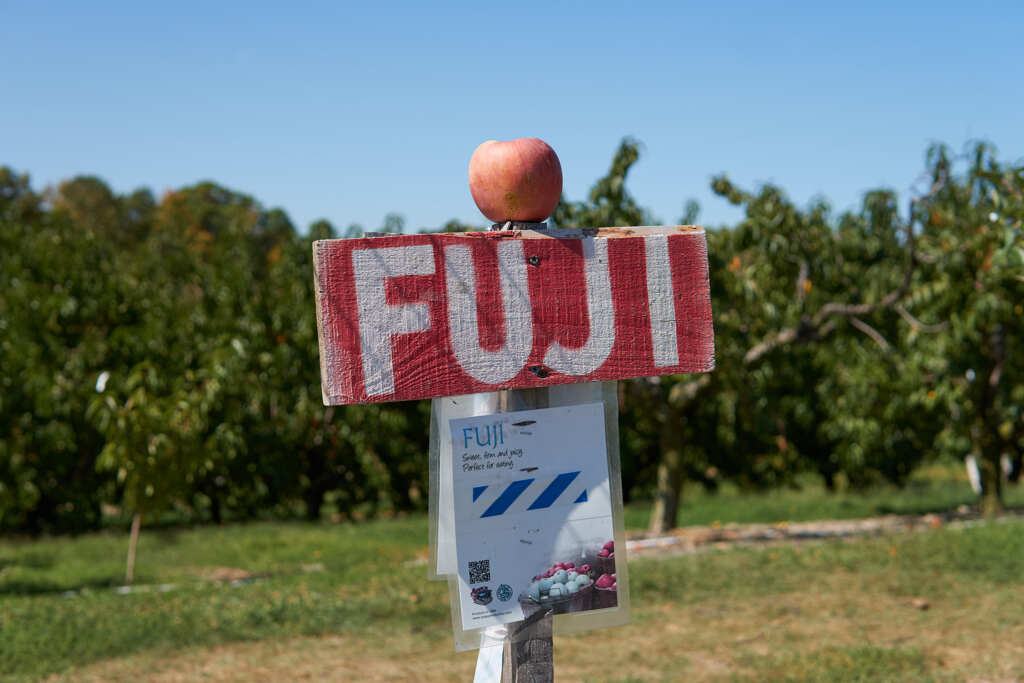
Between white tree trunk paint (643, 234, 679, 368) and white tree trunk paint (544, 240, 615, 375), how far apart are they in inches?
4.4

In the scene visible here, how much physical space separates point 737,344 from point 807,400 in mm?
5099

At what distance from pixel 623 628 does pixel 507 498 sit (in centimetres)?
444

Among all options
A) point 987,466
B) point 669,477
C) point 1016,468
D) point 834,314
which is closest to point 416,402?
point 669,477

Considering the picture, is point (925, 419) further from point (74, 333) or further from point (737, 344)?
point (74, 333)

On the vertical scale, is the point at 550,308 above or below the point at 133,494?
above

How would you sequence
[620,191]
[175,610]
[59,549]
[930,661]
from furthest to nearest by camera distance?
[59,549], [620,191], [175,610], [930,661]

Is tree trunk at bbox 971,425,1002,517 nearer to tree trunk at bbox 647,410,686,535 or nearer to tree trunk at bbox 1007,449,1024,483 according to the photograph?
tree trunk at bbox 647,410,686,535

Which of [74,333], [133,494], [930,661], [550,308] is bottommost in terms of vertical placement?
[930,661]

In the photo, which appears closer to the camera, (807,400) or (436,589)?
(436,589)

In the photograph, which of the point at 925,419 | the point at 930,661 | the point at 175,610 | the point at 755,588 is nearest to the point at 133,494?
the point at 175,610

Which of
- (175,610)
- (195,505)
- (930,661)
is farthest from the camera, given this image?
(195,505)

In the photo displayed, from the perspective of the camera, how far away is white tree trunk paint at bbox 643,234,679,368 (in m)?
2.43

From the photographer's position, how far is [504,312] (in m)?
2.32

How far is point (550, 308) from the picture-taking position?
2342mm
